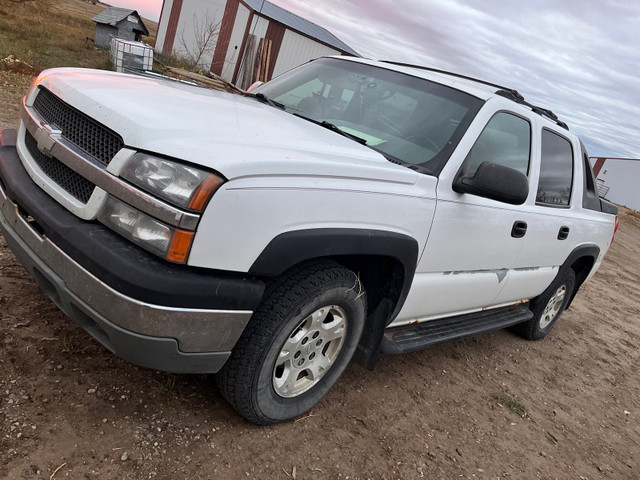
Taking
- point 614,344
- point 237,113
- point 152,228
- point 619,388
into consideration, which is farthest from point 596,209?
point 152,228

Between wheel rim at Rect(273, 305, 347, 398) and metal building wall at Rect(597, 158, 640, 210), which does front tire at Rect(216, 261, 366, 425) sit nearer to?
wheel rim at Rect(273, 305, 347, 398)

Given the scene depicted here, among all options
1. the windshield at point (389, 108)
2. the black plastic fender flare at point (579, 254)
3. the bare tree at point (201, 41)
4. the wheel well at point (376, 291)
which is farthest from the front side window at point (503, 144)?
the bare tree at point (201, 41)

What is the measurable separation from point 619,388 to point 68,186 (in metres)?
4.85

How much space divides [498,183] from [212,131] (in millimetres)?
1458

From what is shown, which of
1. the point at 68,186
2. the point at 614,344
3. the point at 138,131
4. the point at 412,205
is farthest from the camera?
the point at 614,344

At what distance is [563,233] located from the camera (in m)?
4.12

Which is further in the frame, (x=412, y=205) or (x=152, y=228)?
(x=412, y=205)

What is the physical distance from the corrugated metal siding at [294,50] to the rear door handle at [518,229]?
19.1 meters

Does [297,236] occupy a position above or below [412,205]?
below

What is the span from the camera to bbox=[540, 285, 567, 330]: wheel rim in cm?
494

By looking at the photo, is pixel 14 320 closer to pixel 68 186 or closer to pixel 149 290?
pixel 68 186

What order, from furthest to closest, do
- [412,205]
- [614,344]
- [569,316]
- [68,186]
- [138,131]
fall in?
[569,316] < [614,344] < [412,205] < [68,186] < [138,131]

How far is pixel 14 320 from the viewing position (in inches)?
112

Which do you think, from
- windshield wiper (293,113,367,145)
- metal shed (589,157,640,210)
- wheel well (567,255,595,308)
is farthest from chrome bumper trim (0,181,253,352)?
metal shed (589,157,640,210)
